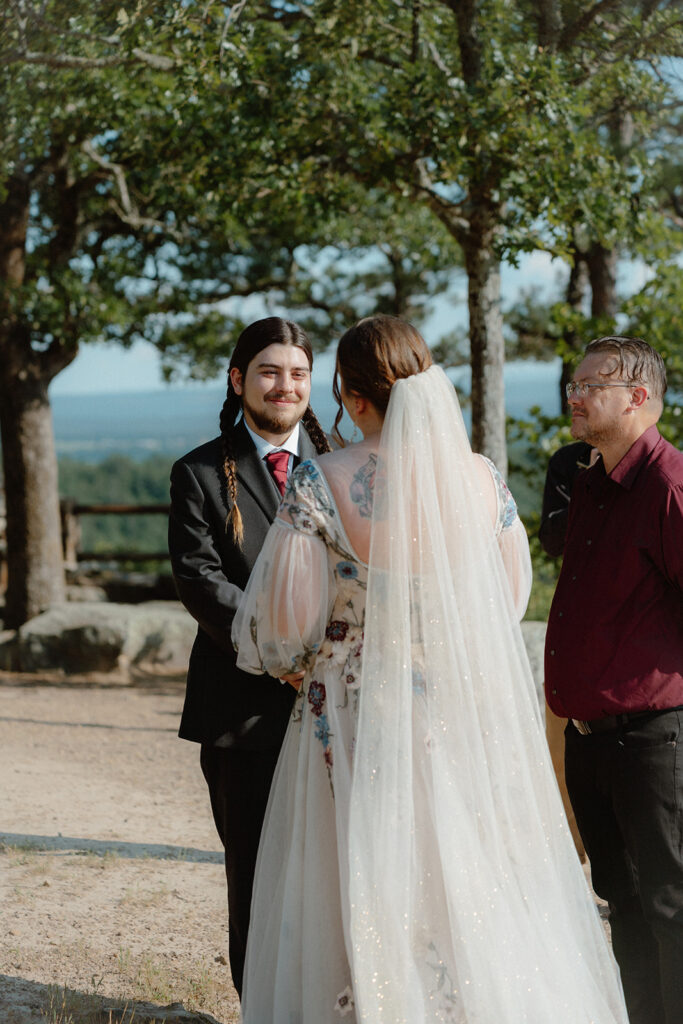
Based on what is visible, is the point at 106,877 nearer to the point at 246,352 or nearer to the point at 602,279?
the point at 246,352

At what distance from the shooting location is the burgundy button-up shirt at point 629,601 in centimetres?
265

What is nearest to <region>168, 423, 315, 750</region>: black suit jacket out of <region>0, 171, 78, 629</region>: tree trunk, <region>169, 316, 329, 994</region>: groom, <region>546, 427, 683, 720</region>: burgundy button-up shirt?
<region>169, 316, 329, 994</region>: groom

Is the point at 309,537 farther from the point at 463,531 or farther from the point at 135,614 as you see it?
the point at 135,614

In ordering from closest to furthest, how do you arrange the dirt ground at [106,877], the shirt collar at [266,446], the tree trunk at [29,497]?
1. the shirt collar at [266,446]
2. the dirt ground at [106,877]
3. the tree trunk at [29,497]

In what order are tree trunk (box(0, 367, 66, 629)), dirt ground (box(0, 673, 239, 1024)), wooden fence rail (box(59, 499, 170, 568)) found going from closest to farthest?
1. dirt ground (box(0, 673, 239, 1024))
2. tree trunk (box(0, 367, 66, 629))
3. wooden fence rail (box(59, 499, 170, 568))

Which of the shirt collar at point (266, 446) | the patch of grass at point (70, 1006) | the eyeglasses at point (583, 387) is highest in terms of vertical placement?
the eyeglasses at point (583, 387)

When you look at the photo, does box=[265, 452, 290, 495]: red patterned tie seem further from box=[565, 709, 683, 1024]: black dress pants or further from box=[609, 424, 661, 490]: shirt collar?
box=[565, 709, 683, 1024]: black dress pants

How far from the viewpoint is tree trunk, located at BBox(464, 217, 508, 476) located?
6152mm

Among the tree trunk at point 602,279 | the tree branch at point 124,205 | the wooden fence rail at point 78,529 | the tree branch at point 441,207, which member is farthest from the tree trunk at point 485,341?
the wooden fence rail at point 78,529

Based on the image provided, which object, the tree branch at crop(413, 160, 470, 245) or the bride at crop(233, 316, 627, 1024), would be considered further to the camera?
the tree branch at crop(413, 160, 470, 245)

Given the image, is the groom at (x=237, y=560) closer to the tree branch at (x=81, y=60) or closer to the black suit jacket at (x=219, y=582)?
the black suit jacket at (x=219, y=582)

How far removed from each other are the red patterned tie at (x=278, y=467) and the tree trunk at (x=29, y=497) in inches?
322

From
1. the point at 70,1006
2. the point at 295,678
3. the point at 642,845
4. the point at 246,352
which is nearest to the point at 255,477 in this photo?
the point at 246,352

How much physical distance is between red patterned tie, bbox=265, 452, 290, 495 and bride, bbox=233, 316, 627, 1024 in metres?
0.70
